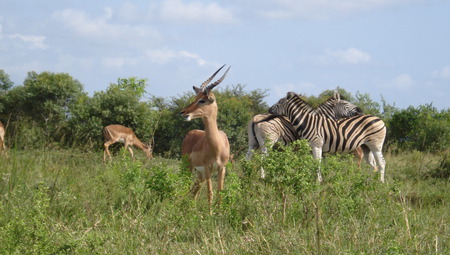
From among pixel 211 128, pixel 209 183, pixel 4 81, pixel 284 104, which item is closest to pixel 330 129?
pixel 284 104

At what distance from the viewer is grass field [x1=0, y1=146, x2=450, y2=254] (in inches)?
169

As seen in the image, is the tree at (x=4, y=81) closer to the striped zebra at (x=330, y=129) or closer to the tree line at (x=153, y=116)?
the tree line at (x=153, y=116)

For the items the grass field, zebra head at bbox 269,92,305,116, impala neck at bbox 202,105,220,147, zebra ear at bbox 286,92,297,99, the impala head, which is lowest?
the grass field

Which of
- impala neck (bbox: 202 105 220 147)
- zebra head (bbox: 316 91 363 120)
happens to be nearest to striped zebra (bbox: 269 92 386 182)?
zebra head (bbox: 316 91 363 120)

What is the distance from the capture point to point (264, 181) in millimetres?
5348

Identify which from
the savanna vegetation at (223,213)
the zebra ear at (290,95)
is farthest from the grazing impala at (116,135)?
the savanna vegetation at (223,213)

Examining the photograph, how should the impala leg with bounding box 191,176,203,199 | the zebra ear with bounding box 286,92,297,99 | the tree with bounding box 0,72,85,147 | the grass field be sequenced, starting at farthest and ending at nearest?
the tree with bounding box 0,72,85,147 → the zebra ear with bounding box 286,92,297,99 → the impala leg with bounding box 191,176,203,199 → the grass field

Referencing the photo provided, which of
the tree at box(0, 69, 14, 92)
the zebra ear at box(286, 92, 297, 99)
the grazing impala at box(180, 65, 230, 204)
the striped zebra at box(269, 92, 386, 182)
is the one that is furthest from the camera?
the tree at box(0, 69, 14, 92)

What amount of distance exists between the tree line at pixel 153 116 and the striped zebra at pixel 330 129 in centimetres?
→ 233

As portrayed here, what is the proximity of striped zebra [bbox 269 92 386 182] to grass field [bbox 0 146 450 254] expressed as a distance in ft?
16.3

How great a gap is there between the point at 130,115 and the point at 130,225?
12115mm

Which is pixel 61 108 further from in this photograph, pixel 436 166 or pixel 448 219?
pixel 448 219

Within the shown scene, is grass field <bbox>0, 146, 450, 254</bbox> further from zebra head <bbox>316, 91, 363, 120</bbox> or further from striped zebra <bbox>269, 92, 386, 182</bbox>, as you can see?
zebra head <bbox>316, 91, 363, 120</bbox>

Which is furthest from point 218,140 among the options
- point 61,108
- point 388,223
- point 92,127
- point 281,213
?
point 61,108
